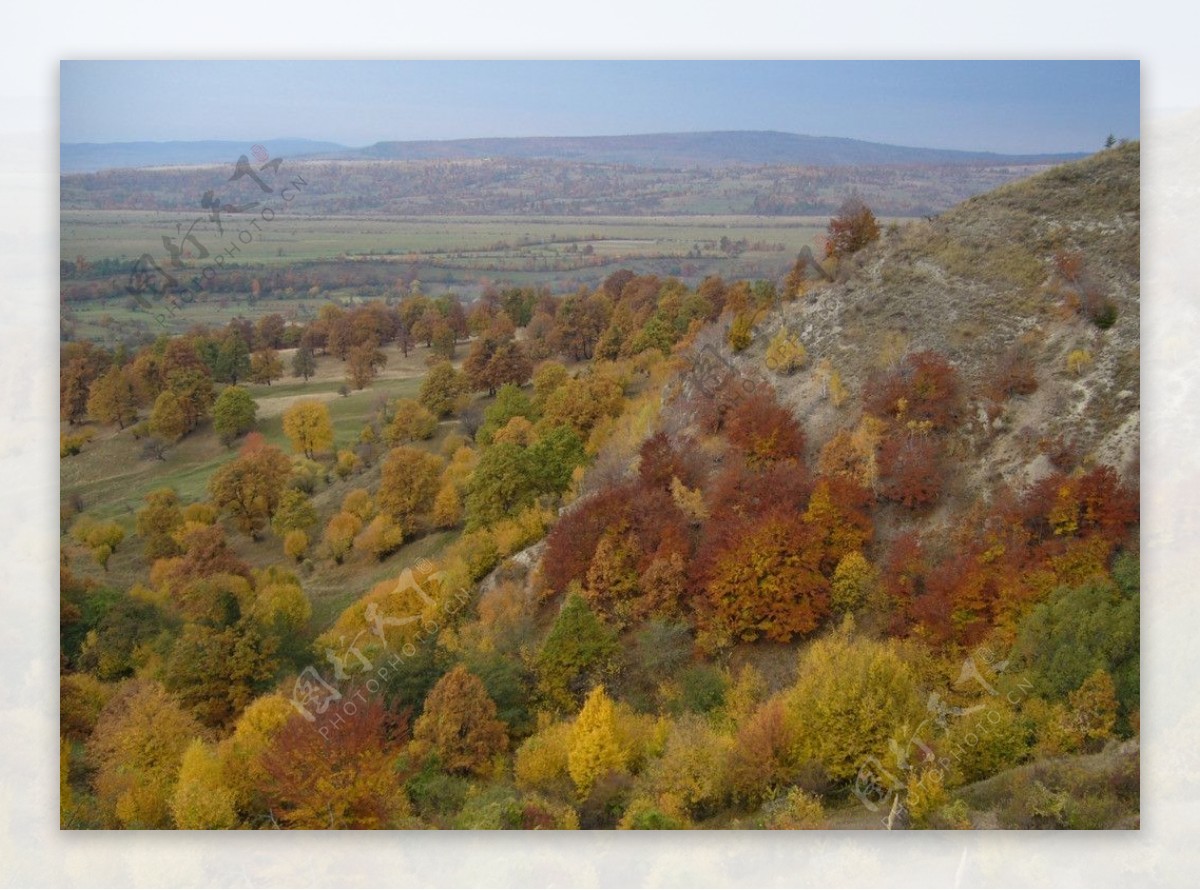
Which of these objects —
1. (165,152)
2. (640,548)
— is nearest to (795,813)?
(640,548)

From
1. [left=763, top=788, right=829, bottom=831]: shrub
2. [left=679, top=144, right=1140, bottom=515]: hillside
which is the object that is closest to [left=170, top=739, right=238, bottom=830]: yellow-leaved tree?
[left=763, top=788, right=829, bottom=831]: shrub

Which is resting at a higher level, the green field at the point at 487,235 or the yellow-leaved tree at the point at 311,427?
the green field at the point at 487,235

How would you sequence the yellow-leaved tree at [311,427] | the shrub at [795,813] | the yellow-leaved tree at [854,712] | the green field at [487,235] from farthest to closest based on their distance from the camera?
1. the yellow-leaved tree at [311,427]
2. the green field at [487,235]
3. the yellow-leaved tree at [854,712]
4. the shrub at [795,813]

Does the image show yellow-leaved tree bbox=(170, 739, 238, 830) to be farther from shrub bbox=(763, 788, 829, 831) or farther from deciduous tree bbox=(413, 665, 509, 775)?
shrub bbox=(763, 788, 829, 831)

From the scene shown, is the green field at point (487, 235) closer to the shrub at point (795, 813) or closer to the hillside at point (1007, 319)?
the hillside at point (1007, 319)

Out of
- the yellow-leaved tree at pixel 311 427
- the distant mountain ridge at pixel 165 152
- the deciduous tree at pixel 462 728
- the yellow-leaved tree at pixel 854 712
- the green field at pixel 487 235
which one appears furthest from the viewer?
the yellow-leaved tree at pixel 311 427

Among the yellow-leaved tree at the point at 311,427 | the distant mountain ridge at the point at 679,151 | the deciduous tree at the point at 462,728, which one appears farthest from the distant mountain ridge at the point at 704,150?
the deciduous tree at the point at 462,728

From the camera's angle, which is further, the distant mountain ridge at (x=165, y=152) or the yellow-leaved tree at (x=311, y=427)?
the yellow-leaved tree at (x=311, y=427)

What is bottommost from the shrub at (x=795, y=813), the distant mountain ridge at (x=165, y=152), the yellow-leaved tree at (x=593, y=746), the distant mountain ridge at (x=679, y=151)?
the shrub at (x=795, y=813)

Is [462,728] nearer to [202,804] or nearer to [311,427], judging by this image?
[202,804]
